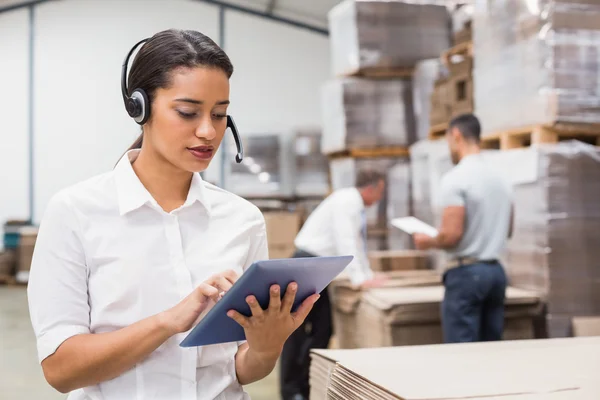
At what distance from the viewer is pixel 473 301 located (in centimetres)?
375

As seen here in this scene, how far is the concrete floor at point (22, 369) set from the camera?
528 centimetres

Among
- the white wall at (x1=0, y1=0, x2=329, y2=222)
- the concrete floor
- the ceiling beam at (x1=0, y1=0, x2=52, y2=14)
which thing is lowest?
the concrete floor

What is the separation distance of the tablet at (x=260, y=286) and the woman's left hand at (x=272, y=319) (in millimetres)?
11

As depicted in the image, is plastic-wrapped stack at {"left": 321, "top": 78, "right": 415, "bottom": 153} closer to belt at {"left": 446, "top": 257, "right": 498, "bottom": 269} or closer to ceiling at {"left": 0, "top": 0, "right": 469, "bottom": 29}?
belt at {"left": 446, "top": 257, "right": 498, "bottom": 269}

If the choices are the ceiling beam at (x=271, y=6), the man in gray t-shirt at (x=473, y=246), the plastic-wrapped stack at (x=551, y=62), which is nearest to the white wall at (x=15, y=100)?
the ceiling beam at (x=271, y=6)

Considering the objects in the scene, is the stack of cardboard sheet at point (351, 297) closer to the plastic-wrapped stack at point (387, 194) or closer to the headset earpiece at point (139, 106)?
the plastic-wrapped stack at point (387, 194)

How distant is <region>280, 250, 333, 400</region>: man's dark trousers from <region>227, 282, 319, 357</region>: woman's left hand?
Result: 11.1 ft

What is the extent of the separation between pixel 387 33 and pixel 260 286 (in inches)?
195

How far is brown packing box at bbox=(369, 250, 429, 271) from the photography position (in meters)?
5.45

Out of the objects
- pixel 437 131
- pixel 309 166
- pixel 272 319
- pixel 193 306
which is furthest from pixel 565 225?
pixel 309 166

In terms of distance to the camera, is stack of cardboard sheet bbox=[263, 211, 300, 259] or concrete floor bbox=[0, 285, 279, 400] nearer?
concrete floor bbox=[0, 285, 279, 400]

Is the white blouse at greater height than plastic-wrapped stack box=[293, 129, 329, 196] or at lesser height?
lesser

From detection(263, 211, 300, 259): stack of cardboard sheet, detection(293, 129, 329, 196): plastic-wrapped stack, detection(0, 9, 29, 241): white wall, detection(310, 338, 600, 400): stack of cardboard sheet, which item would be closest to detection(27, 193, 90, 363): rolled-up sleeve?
detection(310, 338, 600, 400): stack of cardboard sheet

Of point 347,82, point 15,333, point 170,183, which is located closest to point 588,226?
point 347,82
